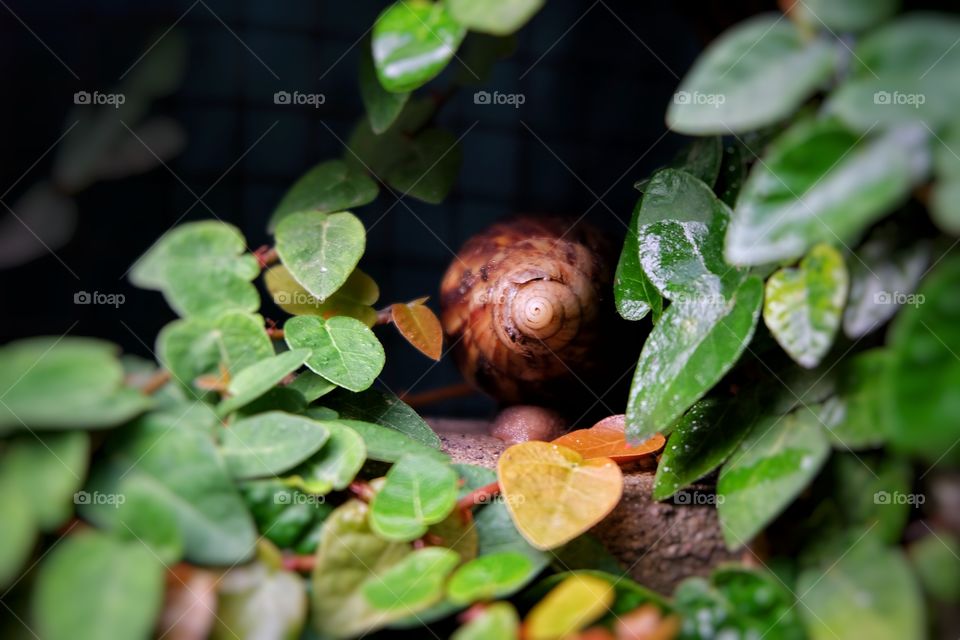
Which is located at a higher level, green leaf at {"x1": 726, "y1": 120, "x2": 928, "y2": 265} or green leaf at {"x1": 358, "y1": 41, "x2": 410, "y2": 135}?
green leaf at {"x1": 358, "y1": 41, "x2": 410, "y2": 135}

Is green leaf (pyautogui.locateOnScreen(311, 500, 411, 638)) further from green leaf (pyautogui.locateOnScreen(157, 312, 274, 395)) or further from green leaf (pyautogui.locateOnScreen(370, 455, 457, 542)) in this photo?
green leaf (pyautogui.locateOnScreen(157, 312, 274, 395))

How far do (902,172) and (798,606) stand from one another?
0.31m

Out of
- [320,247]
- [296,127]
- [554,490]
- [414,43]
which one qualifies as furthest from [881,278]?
[296,127]

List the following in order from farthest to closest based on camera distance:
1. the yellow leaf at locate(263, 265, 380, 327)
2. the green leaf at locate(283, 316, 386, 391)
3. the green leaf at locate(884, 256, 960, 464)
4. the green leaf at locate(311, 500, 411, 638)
Answer: the yellow leaf at locate(263, 265, 380, 327) < the green leaf at locate(283, 316, 386, 391) < the green leaf at locate(311, 500, 411, 638) < the green leaf at locate(884, 256, 960, 464)

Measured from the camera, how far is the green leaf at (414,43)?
649 mm

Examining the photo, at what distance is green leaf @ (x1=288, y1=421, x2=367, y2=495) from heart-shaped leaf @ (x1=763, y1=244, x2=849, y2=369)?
1.11 ft

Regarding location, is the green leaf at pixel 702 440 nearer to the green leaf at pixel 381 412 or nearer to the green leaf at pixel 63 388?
the green leaf at pixel 381 412

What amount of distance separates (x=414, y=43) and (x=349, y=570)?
42cm

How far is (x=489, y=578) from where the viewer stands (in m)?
0.59

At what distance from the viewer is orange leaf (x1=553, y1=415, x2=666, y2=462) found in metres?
0.76

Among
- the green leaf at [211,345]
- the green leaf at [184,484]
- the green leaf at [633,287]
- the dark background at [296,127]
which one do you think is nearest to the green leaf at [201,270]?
the green leaf at [211,345]

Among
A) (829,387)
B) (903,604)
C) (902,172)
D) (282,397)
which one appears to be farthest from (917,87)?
(282,397)

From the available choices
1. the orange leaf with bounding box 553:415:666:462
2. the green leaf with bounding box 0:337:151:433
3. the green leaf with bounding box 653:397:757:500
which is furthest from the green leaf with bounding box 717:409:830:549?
the green leaf with bounding box 0:337:151:433

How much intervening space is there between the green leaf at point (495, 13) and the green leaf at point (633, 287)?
0.76ft
